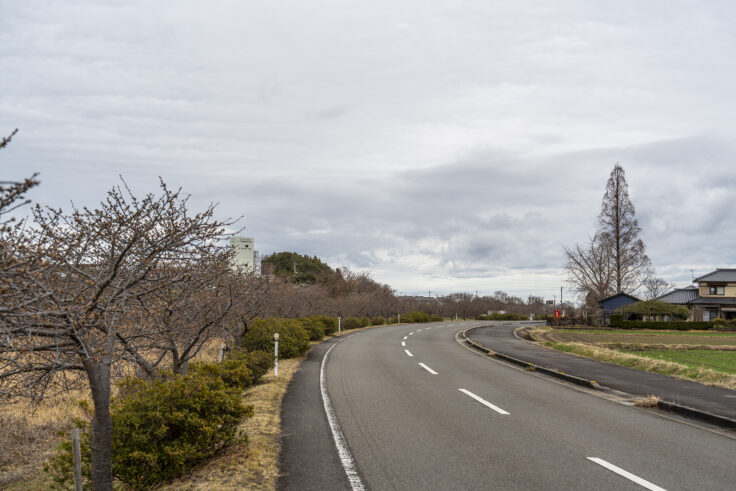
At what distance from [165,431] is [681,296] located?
68.2m

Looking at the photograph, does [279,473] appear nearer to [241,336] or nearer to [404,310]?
[241,336]

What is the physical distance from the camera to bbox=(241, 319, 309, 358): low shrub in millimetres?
16594

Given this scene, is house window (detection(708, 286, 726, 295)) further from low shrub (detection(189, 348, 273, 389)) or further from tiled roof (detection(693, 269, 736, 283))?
low shrub (detection(189, 348, 273, 389))

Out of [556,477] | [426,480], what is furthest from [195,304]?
[556,477]

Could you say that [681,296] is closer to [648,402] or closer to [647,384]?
[647,384]

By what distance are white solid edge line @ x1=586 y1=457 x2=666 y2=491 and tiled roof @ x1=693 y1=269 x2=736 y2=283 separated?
63.8 m

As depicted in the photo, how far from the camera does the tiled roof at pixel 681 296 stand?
192 feet

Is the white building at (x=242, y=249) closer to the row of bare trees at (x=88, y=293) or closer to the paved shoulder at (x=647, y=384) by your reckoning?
the row of bare trees at (x=88, y=293)

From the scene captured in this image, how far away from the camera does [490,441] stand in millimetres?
7152

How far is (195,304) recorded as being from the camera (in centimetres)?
834

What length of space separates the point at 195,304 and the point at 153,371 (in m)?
1.29

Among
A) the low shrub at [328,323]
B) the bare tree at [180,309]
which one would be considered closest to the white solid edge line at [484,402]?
the bare tree at [180,309]

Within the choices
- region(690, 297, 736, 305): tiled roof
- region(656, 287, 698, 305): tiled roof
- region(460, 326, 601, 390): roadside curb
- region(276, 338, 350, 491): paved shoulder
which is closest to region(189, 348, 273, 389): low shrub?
region(276, 338, 350, 491): paved shoulder

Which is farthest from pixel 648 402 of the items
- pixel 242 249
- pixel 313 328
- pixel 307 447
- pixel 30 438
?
pixel 313 328
